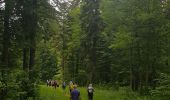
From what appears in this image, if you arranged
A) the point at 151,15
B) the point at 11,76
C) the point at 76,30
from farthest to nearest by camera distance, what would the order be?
the point at 76,30 < the point at 151,15 < the point at 11,76

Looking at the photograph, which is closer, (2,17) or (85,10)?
(2,17)

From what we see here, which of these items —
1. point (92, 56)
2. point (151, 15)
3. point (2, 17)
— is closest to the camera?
point (2, 17)

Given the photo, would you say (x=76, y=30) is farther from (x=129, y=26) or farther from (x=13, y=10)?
(x=13, y=10)

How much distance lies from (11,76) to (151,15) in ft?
51.3

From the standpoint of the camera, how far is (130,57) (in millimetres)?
38312

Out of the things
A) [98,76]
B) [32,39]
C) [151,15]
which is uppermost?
[151,15]

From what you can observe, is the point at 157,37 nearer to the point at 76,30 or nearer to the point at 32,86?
the point at 32,86

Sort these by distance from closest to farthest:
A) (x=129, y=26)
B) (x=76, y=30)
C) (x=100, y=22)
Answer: (x=129, y=26) < (x=100, y=22) < (x=76, y=30)

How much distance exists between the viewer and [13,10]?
Result: 30.7 m

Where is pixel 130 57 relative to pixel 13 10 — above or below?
below

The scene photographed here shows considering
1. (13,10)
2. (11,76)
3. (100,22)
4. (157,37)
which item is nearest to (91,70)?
(100,22)

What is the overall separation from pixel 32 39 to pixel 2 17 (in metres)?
3.90

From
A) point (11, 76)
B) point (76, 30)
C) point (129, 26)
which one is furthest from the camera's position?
point (76, 30)

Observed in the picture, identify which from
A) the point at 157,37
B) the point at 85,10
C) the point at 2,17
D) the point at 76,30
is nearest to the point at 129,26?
the point at 157,37
